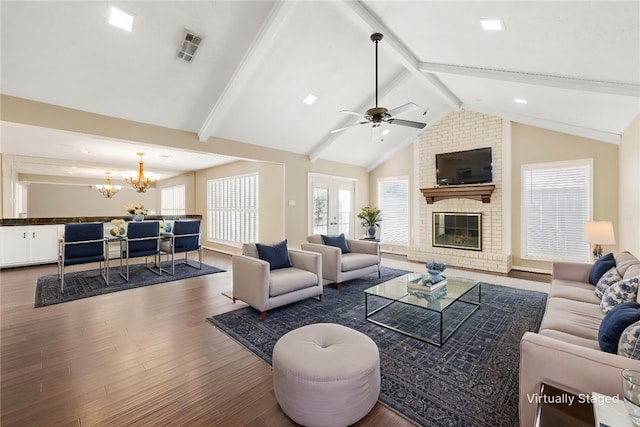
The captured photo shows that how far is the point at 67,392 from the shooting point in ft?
6.49

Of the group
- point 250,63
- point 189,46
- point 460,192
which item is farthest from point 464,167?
point 189,46

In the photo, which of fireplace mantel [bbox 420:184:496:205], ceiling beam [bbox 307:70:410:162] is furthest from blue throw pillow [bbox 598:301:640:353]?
fireplace mantel [bbox 420:184:496:205]

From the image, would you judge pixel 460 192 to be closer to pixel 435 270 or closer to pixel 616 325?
pixel 435 270

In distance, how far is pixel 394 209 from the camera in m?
7.65

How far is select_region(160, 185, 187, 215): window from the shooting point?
973cm

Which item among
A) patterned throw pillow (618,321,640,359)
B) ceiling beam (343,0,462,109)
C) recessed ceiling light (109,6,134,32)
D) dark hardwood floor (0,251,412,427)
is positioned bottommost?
dark hardwood floor (0,251,412,427)

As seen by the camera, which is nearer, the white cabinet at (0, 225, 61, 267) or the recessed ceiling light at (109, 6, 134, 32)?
the recessed ceiling light at (109, 6, 134, 32)

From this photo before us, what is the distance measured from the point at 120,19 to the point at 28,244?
5.79 m

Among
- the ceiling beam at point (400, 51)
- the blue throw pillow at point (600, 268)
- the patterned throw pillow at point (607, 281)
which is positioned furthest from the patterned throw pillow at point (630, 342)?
the ceiling beam at point (400, 51)

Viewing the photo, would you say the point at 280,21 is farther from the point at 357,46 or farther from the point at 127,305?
the point at 127,305

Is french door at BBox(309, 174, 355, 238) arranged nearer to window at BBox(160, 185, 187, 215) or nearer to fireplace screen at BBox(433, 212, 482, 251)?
fireplace screen at BBox(433, 212, 482, 251)

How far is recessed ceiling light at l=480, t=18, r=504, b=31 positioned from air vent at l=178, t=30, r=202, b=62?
9.84 ft

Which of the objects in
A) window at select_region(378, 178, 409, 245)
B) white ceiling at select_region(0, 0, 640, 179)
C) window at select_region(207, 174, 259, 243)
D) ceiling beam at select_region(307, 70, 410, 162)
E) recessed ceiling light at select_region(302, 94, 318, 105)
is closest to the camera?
white ceiling at select_region(0, 0, 640, 179)

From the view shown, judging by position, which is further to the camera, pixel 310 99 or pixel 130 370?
pixel 310 99
